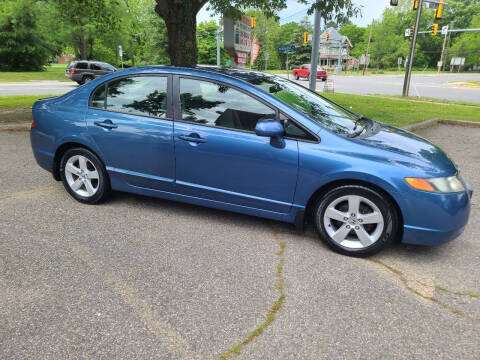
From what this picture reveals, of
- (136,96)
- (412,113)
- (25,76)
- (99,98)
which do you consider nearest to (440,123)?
(412,113)

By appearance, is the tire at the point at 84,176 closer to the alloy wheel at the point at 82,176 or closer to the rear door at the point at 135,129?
the alloy wheel at the point at 82,176

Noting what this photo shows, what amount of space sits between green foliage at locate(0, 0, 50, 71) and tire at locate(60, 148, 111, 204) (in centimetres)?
4000

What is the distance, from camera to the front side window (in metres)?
3.56

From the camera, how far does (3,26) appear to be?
121ft

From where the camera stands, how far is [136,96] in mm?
4016

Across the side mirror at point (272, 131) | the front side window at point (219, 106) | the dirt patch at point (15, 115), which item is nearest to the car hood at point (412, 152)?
the side mirror at point (272, 131)

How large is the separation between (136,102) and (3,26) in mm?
41678

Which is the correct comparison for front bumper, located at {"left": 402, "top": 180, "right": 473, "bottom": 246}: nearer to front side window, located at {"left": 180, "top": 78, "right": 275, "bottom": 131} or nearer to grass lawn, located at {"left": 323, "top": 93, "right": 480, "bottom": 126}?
front side window, located at {"left": 180, "top": 78, "right": 275, "bottom": 131}

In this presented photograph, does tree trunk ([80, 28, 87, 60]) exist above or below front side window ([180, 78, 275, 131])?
above

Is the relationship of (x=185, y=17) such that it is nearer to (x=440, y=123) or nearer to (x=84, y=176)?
(x=84, y=176)

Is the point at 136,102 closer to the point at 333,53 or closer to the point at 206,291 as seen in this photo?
the point at 206,291

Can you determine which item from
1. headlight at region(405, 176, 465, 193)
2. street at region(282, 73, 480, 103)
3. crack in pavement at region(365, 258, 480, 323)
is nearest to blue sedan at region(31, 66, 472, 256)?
headlight at region(405, 176, 465, 193)

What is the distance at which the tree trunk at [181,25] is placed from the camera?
8.44 metres

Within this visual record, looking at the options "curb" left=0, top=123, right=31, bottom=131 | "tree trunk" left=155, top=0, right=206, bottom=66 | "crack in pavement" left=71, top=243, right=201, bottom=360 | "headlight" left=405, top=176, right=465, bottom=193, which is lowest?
"crack in pavement" left=71, top=243, right=201, bottom=360
